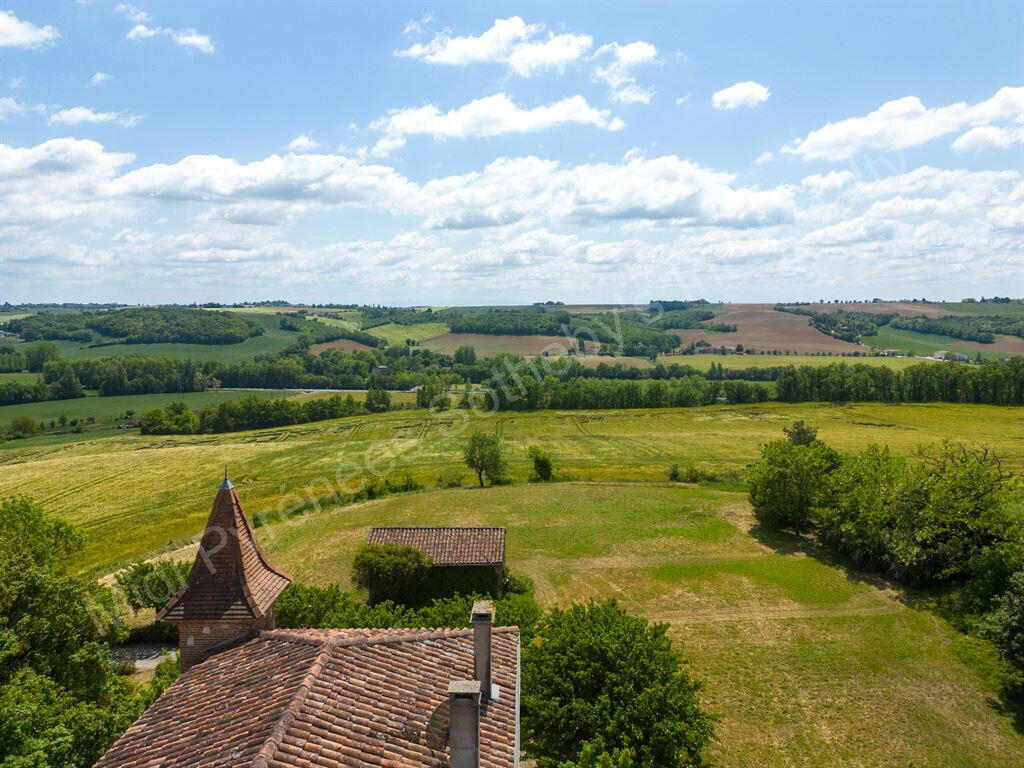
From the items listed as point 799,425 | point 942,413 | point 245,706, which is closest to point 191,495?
point 245,706

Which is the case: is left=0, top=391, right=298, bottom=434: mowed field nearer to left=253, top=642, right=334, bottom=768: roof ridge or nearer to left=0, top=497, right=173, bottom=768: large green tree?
left=0, top=497, right=173, bottom=768: large green tree

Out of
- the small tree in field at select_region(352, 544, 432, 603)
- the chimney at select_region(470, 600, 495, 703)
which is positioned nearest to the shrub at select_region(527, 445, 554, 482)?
the small tree in field at select_region(352, 544, 432, 603)

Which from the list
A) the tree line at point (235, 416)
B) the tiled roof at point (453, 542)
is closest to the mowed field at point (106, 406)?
the tree line at point (235, 416)

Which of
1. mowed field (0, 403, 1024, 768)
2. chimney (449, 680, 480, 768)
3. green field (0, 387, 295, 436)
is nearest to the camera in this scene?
chimney (449, 680, 480, 768)

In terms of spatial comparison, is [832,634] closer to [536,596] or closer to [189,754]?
[536,596]

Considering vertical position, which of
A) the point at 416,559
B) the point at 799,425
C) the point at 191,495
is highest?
the point at 799,425

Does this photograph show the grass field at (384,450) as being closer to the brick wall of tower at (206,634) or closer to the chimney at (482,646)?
the brick wall of tower at (206,634)

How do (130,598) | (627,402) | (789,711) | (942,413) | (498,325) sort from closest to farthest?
1. (789,711)
2. (130,598)
3. (942,413)
4. (627,402)
5. (498,325)
